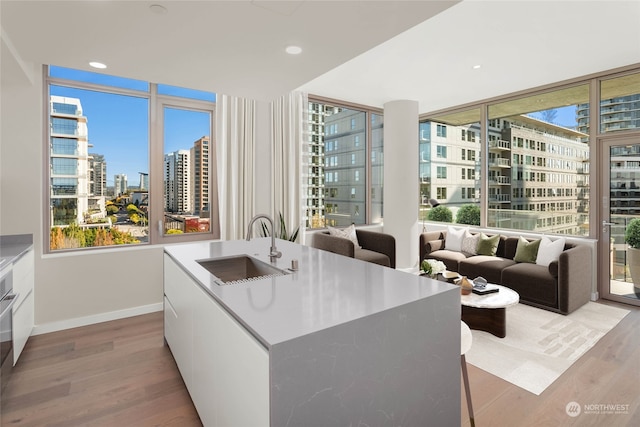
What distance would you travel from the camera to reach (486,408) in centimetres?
207

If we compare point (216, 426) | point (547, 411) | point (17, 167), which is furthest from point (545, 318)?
point (17, 167)

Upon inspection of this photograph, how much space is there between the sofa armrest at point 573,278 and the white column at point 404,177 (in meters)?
2.20

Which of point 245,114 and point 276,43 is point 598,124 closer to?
point 276,43

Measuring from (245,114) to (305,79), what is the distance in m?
1.47

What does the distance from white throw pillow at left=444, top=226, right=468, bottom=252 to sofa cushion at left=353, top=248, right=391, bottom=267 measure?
1202 mm

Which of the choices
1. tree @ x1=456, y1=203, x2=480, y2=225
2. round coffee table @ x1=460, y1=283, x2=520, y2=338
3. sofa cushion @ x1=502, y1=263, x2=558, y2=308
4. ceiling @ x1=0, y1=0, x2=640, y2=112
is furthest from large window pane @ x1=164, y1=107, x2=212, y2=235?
tree @ x1=456, y1=203, x2=480, y2=225

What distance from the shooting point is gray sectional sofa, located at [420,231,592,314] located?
3.55m

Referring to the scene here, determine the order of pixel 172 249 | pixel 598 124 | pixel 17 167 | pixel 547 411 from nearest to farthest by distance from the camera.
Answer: pixel 547 411 < pixel 172 249 < pixel 17 167 < pixel 598 124

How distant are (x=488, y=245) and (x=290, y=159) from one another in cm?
315

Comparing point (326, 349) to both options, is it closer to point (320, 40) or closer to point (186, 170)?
point (320, 40)

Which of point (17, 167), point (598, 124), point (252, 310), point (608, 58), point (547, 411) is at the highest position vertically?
point (608, 58)

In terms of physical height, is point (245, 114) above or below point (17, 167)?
above

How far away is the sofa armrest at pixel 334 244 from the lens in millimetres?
4342

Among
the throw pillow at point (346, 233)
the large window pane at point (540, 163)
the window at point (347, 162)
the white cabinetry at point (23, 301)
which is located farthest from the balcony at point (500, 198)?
the white cabinetry at point (23, 301)
